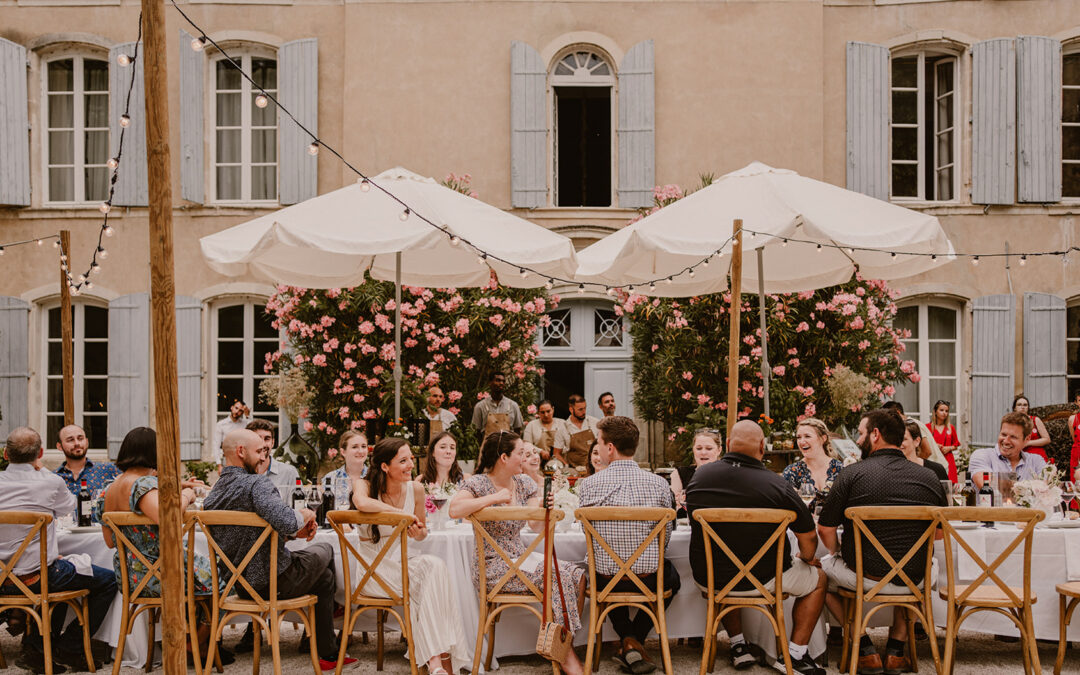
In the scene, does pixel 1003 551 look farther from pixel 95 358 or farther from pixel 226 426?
pixel 95 358

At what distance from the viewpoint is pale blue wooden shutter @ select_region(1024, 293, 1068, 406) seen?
11.6m

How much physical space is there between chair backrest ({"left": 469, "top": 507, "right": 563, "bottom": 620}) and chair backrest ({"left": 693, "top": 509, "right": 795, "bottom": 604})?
2.31 ft

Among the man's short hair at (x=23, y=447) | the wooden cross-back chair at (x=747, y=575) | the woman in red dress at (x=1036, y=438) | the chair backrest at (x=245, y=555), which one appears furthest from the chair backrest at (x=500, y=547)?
the woman in red dress at (x=1036, y=438)

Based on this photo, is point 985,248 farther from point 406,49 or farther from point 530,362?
point 406,49

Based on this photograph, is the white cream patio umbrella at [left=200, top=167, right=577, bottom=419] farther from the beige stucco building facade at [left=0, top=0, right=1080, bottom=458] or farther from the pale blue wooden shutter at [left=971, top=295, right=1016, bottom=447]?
the pale blue wooden shutter at [left=971, top=295, right=1016, bottom=447]

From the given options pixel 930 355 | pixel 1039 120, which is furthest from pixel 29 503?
pixel 1039 120

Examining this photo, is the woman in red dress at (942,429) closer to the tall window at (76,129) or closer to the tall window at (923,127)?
the tall window at (923,127)

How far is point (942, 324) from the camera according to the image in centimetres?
1207

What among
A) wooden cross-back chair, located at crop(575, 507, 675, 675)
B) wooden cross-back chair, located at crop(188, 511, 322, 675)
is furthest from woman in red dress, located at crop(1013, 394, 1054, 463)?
wooden cross-back chair, located at crop(188, 511, 322, 675)

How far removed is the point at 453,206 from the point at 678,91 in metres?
5.78

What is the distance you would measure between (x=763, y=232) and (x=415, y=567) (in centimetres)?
284

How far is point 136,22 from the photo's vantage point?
11.9 metres

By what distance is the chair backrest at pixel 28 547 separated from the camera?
4.98 meters

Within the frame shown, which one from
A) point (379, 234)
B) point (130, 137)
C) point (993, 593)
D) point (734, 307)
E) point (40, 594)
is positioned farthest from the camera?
point (130, 137)
